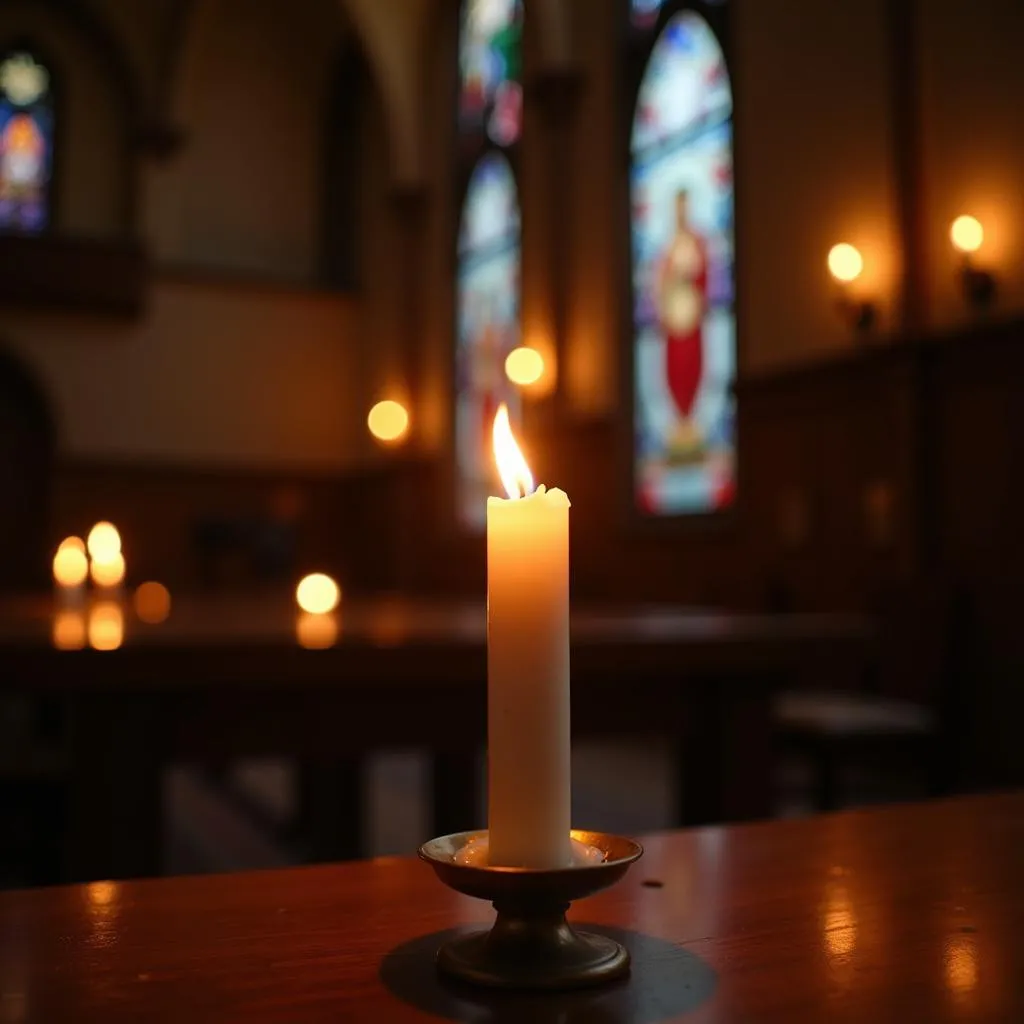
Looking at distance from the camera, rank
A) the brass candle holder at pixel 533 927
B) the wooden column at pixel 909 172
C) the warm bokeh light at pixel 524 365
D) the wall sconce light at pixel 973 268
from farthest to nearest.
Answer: the warm bokeh light at pixel 524 365
the wooden column at pixel 909 172
the wall sconce light at pixel 973 268
the brass candle holder at pixel 533 927

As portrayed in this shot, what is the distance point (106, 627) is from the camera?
200 centimetres

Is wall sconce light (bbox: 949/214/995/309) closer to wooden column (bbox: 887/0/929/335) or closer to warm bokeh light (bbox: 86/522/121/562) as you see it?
wooden column (bbox: 887/0/929/335)

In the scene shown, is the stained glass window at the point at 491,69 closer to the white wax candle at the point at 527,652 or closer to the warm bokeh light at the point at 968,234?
the warm bokeh light at the point at 968,234

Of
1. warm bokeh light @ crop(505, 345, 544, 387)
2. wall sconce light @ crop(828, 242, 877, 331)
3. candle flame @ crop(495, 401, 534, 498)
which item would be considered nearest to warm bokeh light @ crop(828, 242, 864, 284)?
wall sconce light @ crop(828, 242, 877, 331)

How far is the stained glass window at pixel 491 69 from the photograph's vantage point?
8117 millimetres

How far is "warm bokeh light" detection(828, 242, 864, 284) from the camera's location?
4.89m

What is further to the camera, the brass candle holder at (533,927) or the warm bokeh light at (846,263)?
the warm bokeh light at (846,263)

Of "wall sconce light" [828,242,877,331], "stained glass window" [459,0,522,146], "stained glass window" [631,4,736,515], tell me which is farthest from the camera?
"stained glass window" [459,0,522,146]

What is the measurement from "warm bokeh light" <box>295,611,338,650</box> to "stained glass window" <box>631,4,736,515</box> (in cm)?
381

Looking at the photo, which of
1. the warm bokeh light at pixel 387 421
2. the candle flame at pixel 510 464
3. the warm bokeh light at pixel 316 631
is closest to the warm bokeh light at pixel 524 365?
the warm bokeh light at pixel 387 421

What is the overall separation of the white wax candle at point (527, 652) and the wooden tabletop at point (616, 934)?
3.2 inches

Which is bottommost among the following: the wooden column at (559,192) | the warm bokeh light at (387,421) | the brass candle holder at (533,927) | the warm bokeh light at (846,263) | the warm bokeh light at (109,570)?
the brass candle holder at (533,927)

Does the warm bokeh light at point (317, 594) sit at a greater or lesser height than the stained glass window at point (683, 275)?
lesser

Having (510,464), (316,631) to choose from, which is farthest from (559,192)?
(510,464)
